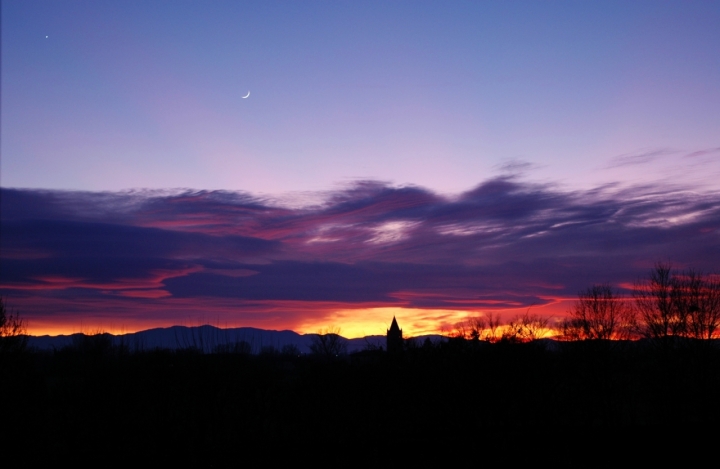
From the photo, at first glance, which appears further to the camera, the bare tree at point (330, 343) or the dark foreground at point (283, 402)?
the bare tree at point (330, 343)

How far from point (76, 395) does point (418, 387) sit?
63.7 feet

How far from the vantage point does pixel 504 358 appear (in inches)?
1316

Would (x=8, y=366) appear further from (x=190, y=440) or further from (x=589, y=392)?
(x=589, y=392)

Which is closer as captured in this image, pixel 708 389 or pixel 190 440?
pixel 190 440

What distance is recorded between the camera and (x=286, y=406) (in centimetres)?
3381

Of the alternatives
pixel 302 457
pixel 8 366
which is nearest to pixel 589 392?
pixel 302 457

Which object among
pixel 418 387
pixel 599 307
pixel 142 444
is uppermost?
pixel 599 307

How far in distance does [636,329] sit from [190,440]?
132 ft

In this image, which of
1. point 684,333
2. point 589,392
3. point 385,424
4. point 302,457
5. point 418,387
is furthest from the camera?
point 684,333

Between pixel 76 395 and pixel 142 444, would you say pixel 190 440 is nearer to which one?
pixel 142 444

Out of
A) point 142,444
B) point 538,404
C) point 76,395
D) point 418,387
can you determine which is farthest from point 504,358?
point 76,395

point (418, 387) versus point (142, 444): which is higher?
point (418, 387)

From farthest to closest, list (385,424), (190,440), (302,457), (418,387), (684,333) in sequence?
(684,333) → (418,387) → (385,424) → (190,440) → (302,457)

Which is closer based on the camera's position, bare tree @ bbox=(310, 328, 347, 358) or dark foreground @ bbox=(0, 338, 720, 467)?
dark foreground @ bbox=(0, 338, 720, 467)
